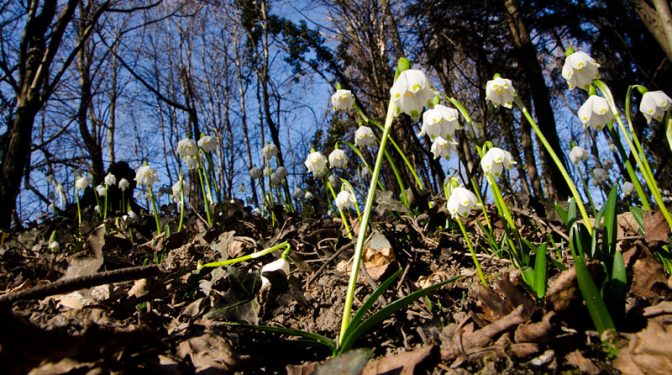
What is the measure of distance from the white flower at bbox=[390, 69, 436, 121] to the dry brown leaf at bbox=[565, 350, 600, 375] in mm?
643

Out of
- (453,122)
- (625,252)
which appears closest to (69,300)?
(453,122)

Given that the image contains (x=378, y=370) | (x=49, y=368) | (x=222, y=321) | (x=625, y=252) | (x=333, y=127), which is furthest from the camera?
(x=333, y=127)

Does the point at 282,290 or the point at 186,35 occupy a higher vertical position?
the point at 186,35

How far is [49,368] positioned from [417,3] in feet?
24.2

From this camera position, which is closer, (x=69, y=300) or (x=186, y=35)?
(x=69, y=300)

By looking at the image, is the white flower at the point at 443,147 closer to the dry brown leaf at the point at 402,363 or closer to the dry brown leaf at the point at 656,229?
the dry brown leaf at the point at 656,229

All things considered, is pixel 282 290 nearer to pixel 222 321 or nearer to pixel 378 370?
pixel 222 321

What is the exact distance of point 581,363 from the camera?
2.50 feet

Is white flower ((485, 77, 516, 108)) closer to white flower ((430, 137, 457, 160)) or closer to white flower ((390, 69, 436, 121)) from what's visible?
white flower ((430, 137, 457, 160))

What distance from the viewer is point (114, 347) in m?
0.70

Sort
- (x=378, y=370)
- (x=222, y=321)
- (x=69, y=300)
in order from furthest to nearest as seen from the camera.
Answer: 1. (x=69, y=300)
2. (x=222, y=321)
3. (x=378, y=370)

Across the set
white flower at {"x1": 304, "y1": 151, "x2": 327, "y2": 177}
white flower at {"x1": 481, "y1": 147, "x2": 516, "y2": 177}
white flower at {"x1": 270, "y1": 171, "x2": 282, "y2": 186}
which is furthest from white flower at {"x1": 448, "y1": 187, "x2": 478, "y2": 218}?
white flower at {"x1": 270, "y1": 171, "x2": 282, "y2": 186}

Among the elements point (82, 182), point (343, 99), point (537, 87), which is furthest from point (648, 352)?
point (537, 87)

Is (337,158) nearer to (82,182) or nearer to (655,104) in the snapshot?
A: (655,104)
